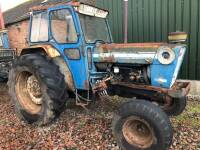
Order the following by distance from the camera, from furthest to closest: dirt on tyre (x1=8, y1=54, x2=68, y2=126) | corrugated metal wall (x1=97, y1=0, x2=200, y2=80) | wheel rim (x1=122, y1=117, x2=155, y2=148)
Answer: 1. corrugated metal wall (x1=97, y1=0, x2=200, y2=80)
2. dirt on tyre (x1=8, y1=54, x2=68, y2=126)
3. wheel rim (x1=122, y1=117, x2=155, y2=148)

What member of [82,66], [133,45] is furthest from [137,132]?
[82,66]

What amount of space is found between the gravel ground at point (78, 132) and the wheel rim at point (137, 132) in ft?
1.08

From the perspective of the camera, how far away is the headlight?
14.6 feet

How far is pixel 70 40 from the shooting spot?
205 inches

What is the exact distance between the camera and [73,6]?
201 inches

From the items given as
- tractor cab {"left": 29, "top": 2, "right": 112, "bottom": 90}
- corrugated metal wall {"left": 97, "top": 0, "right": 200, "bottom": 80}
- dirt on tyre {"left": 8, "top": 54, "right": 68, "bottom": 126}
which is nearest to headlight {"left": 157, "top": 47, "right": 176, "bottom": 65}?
tractor cab {"left": 29, "top": 2, "right": 112, "bottom": 90}

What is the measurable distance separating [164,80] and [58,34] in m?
2.16

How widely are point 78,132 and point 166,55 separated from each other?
211 cm

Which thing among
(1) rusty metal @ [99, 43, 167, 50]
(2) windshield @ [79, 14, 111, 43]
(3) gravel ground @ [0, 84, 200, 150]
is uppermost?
(2) windshield @ [79, 14, 111, 43]

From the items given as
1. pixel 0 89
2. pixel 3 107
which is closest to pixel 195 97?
pixel 3 107

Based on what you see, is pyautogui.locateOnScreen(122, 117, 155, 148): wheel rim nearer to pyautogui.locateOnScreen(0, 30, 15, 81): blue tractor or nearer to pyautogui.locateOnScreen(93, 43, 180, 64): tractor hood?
A: pyautogui.locateOnScreen(93, 43, 180, 64): tractor hood

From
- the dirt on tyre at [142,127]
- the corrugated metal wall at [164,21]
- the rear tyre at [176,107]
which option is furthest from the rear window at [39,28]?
the corrugated metal wall at [164,21]

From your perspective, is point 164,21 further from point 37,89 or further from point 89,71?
point 37,89

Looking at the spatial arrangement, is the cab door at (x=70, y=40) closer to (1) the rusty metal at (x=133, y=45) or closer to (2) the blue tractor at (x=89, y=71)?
(2) the blue tractor at (x=89, y=71)
